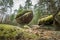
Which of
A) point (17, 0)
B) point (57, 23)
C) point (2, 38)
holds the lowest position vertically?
point (57, 23)

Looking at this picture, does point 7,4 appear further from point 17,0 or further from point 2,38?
point 2,38

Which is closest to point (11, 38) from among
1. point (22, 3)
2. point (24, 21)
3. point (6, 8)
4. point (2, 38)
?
point (2, 38)

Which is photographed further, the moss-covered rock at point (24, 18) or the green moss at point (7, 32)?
the moss-covered rock at point (24, 18)

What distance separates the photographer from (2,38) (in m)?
5.02

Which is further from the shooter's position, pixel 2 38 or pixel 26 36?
pixel 26 36

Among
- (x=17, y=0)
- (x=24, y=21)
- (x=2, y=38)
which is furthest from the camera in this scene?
(x=17, y=0)

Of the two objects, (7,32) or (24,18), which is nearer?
(7,32)

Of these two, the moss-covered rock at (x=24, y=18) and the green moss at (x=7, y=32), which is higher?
the green moss at (x=7, y=32)

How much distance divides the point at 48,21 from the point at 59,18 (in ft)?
4.46

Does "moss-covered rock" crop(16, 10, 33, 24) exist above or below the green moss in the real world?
below

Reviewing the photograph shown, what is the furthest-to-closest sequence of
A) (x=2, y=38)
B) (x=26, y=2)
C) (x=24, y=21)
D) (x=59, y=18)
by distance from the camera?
(x=26, y=2) < (x=24, y=21) < (x=59, y=18) < (x=2, y=38)

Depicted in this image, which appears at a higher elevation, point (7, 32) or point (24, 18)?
point (7, 32)

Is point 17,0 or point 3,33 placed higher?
point 17,0

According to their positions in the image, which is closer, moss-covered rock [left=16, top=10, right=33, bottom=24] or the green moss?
the green moss
